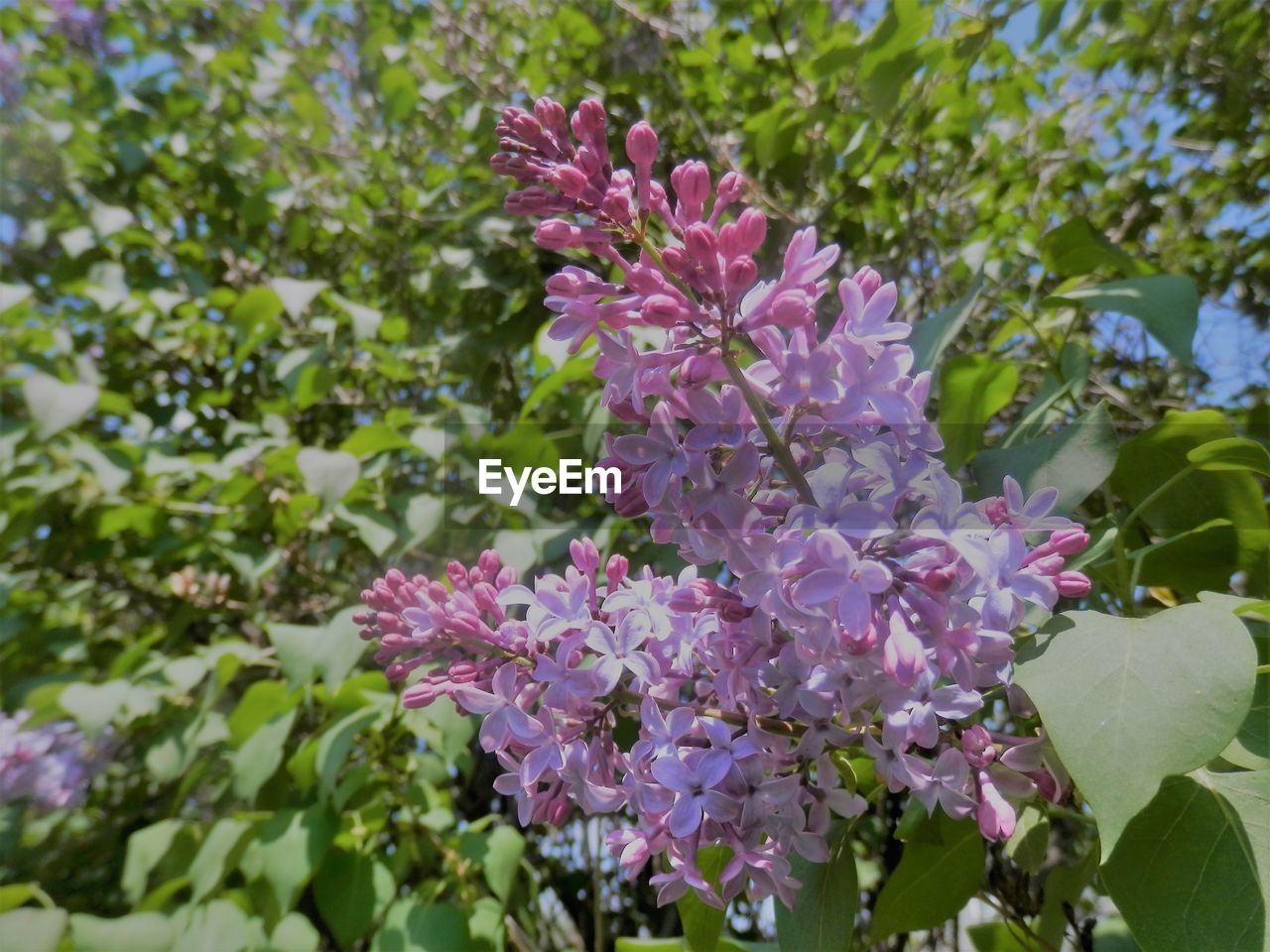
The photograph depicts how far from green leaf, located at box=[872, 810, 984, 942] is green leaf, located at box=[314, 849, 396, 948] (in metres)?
0.52

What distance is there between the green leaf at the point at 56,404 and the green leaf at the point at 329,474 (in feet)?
1.15

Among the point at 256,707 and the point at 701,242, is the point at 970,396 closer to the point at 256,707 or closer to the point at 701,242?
the point at 701,242

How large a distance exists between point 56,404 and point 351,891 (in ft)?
2.30

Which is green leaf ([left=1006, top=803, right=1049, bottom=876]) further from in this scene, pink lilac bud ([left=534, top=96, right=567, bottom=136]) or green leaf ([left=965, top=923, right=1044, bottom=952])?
pink lilac bud ([left=534, top=96, right=567, bottom=136])

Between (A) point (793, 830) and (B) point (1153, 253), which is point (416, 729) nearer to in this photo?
(A) point (793, 830)

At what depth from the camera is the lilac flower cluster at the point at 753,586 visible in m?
0.30

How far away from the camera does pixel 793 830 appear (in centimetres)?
33

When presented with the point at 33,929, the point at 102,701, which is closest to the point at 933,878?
the point at 33,929

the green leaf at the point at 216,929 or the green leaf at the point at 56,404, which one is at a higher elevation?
the green leaf at the point at 56,404

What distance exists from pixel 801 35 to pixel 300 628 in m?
1.04

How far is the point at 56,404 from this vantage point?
1097 millimetres

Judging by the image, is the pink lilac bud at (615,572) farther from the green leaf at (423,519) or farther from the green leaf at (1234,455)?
the green leaf at (423,519)

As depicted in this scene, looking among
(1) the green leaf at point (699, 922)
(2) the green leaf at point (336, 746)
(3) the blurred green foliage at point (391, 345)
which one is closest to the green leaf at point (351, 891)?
(3) the blurred green foliage at point (391, 345)

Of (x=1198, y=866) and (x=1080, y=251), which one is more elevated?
(x=1080, y=251)
